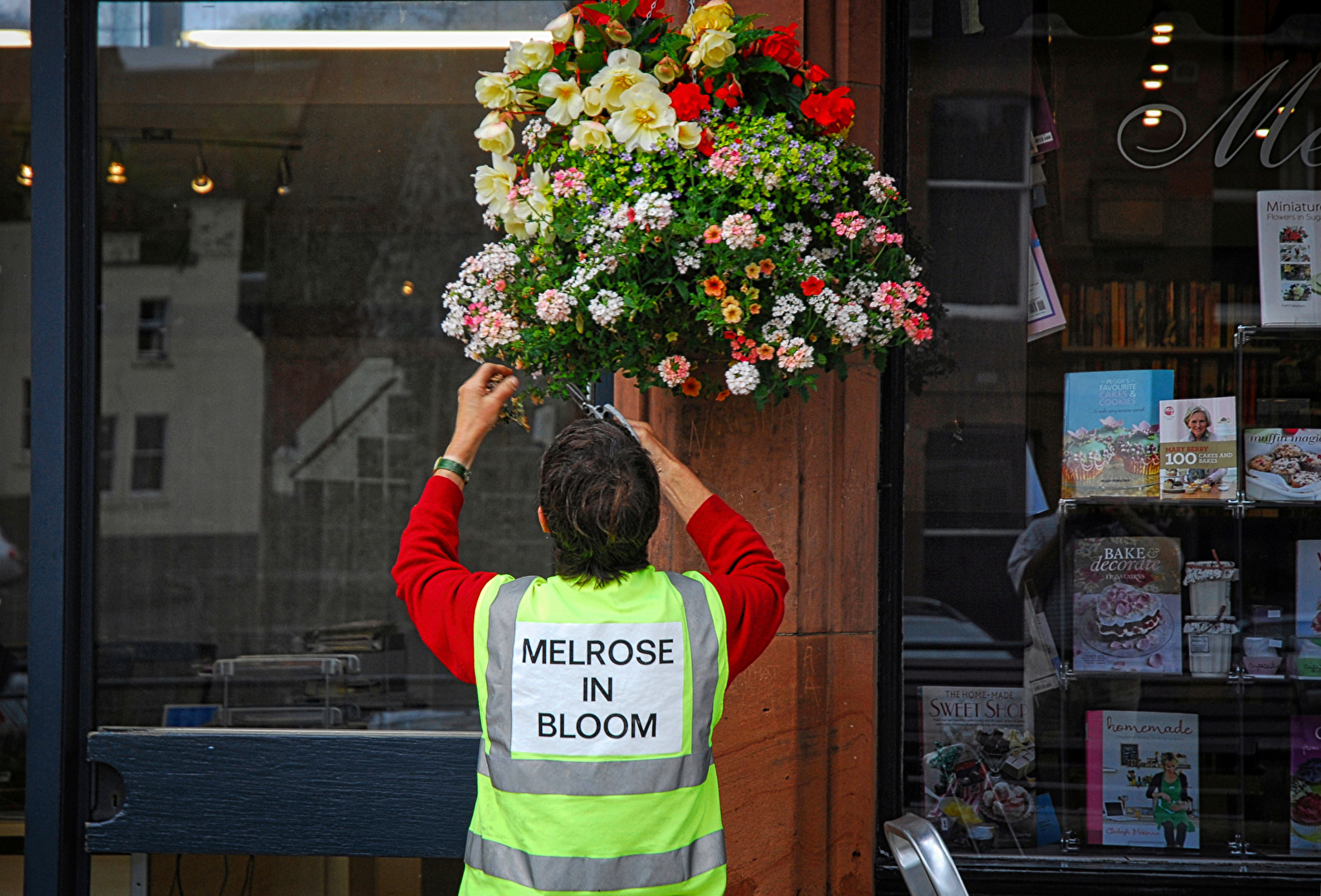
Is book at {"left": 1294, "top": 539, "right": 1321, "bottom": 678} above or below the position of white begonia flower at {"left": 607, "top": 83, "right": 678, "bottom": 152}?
below

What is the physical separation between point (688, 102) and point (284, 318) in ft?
34.3

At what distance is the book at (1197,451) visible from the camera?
2990 millimetres

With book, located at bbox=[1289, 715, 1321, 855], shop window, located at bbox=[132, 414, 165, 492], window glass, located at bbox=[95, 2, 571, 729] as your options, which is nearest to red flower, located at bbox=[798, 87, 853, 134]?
book, located at bbox=[1289, 715, 1321, 855]

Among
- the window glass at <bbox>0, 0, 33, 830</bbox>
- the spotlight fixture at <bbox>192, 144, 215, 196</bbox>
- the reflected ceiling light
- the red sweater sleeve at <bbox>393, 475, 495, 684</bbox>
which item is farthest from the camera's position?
the spotlight fixture at <bbox>192, 144, 215, 196</bbox>

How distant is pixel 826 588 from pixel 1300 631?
4.53 feet

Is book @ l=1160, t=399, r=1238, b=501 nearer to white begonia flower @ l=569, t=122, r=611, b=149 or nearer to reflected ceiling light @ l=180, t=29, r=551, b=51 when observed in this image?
white begonia flower @ l=569, t=122, r=611, b=149

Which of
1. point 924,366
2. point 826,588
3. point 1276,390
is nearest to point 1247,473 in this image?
point 1276,390

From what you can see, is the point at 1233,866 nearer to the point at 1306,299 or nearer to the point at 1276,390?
the point at 1276,390

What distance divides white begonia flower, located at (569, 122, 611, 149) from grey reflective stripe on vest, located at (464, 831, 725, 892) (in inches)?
45.1

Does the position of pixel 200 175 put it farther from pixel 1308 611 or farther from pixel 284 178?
pixel 1308 611

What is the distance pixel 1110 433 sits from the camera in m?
3.01

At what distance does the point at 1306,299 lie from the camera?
304 centimetres

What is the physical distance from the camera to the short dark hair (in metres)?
1.73

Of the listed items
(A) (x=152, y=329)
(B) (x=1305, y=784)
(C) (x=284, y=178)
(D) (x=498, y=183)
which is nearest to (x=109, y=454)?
(A) (x=152, y=329)
